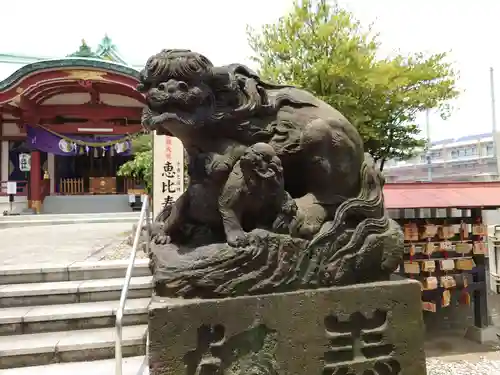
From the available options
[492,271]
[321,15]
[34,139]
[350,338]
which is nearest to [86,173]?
[34,139]

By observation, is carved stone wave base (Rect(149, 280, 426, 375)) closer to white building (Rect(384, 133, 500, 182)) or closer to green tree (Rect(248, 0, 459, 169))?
green tree (Rect(248, 0, 459, 169))

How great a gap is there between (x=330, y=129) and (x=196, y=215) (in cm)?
92

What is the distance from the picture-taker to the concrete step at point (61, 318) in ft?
11.7

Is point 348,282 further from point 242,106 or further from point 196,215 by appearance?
point 242,106

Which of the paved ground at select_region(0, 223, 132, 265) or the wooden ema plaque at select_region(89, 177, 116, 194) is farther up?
the wooden ema plaque at select_region(89, 177, 116, 194)

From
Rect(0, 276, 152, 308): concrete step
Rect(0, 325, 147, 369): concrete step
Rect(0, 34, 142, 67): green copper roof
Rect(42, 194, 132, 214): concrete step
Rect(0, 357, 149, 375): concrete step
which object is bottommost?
Rect(0, 357, 149, 375): concrete step

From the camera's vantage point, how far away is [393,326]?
214 centimetres

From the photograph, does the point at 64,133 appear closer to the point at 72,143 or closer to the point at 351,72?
the point at 72,143

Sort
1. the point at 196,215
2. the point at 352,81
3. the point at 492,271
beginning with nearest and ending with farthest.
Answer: the point at 196,215, the point at 492,271, the point at 352,81

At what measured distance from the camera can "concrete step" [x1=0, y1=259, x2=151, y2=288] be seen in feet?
14.1

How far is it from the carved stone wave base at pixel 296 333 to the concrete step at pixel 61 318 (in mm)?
2017

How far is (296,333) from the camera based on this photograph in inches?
79.0

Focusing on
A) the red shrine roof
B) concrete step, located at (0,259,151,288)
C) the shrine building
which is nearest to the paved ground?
concrete step, located at (0,259,151,288)

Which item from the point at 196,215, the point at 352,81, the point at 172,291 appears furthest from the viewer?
the point at 352,81
